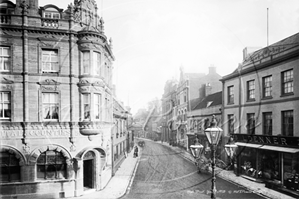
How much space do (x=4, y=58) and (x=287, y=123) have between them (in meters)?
15.6

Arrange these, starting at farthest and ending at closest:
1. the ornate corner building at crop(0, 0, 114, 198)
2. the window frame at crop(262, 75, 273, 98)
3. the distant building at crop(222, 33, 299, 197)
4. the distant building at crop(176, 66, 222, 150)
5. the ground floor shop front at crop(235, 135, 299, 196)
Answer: the distant building at crop(176, 66, 222, 150) → the ornate corner building at crop(0, 0, 114, 198) → the window frame at crop(262, 75, 273, 98) → the ground floor shop front at crop(235, 135, 299, 196) → the distant building at crop(222, 33, 299, 197)

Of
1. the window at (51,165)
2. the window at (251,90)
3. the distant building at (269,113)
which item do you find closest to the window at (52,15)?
the window at (51,165)

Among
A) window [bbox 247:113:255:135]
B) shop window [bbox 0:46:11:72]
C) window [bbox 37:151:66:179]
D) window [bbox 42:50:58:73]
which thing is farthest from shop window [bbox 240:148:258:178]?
shop window [bbox 0:46:11:72]

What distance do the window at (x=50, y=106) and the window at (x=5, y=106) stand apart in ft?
6.11

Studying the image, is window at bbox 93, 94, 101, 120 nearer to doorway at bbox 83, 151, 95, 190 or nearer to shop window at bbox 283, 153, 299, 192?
doorway at bbox 83, 151, 95, 190

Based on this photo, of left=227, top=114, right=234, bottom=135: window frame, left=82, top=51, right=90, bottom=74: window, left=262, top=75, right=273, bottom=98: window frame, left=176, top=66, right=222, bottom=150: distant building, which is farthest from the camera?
left=176, top=66, right=222, bottom=150: distant building

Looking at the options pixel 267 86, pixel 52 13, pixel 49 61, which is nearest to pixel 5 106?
pixel 49 61

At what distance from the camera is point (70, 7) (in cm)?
1291

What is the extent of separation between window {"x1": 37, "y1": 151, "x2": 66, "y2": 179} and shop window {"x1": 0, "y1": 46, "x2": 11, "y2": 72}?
17.7 feet

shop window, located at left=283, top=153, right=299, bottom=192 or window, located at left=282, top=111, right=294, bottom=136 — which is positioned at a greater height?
window, located at left=282, top=111, right=294, bottom=136

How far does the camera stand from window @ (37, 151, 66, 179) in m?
12.6

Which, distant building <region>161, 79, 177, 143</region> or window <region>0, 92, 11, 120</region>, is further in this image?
distant building <region>161, 79, 177, 143</region>

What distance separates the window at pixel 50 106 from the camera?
41.4ft

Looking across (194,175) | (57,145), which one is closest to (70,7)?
(57,145)
